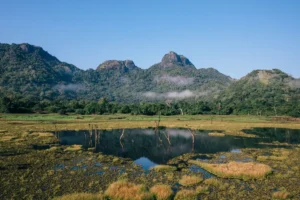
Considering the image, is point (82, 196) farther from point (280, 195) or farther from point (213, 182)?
point (280, 195)

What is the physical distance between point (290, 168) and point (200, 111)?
491 feet

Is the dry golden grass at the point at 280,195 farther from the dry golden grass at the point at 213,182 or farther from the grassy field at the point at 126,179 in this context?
the dry golden grass at the point at 213,182

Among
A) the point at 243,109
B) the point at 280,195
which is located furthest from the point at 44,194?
the point at 243,109

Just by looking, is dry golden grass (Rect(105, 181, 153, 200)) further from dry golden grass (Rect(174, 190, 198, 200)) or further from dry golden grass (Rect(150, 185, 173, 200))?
dry golden grass (Rect(174, 190, 198, 200))

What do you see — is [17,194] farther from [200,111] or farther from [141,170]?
[200,111]

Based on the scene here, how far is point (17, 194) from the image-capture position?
77.2 feet

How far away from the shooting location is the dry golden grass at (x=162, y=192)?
23.3m

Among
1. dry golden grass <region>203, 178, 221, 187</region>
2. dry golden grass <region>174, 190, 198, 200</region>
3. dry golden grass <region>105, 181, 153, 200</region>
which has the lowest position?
dry golden grass <region>203, 178, 221, 187</region>

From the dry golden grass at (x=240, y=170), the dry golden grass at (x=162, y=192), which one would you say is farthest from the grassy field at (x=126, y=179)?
the dry golden grass at (x=240, y=170)

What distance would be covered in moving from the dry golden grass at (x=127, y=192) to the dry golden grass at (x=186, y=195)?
283cm

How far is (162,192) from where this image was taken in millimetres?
23969

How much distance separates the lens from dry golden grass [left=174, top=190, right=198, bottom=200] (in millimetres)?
23417

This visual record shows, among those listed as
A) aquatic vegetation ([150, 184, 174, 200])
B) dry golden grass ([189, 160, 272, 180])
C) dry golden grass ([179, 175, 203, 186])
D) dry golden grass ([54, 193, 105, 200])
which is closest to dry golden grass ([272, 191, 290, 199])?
dry golden grass ([189, 160, 272, 180])

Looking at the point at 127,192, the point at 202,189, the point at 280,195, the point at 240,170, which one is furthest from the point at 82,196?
the point at 240,170
